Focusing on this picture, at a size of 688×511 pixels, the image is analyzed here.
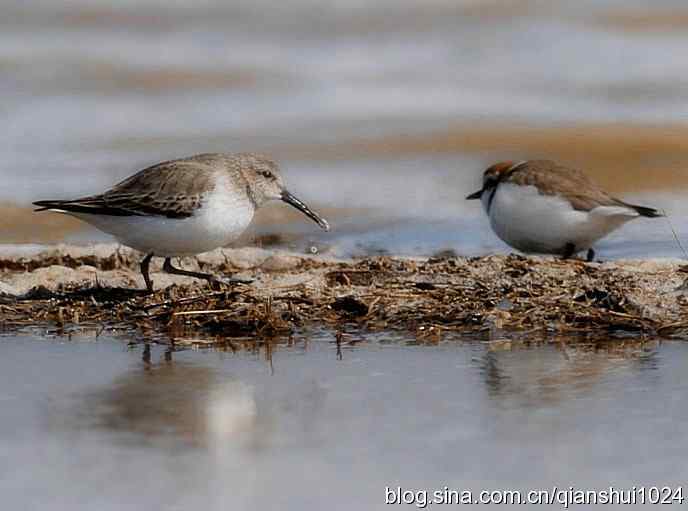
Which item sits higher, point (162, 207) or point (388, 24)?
point (388, 24)

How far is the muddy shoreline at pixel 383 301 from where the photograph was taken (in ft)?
25.2

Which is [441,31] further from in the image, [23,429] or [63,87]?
[23,429]

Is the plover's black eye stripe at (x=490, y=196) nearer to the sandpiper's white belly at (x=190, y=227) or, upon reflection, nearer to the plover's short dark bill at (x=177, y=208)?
the plover's short dark bill at (x=177, y=208)

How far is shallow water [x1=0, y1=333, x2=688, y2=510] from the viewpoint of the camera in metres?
5.09

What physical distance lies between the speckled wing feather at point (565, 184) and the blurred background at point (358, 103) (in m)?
1.05

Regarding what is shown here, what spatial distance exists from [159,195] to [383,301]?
5.04 feet

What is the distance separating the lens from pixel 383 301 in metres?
8.08

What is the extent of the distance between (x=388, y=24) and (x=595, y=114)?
4387 mm

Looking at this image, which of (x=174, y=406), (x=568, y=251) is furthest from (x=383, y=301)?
(x=568, y=251)

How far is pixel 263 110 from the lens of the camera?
16.8 m

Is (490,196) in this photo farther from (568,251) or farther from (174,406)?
(174,406)

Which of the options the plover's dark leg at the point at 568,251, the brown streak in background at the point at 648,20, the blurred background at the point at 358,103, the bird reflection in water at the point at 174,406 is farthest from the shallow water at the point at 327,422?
the brown streak in background at the point at 648,20

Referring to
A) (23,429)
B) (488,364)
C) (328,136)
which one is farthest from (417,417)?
(328,136)

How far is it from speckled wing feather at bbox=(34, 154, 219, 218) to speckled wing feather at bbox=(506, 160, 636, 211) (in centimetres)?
259
